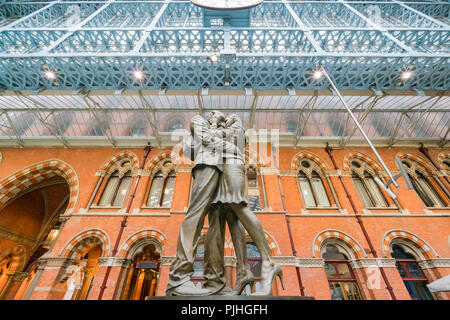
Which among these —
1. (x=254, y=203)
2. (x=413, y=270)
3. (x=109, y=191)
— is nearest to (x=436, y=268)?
(x=413, y=270)

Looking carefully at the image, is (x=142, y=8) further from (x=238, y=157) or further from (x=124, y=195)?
(x=238, y=157)

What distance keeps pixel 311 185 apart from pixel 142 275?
38.1ft

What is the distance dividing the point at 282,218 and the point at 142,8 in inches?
704

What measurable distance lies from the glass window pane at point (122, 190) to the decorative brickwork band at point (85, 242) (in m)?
1.86

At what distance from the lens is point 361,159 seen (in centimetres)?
1253

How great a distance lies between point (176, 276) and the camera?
247cm

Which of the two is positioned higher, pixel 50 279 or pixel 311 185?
pixel 311 185

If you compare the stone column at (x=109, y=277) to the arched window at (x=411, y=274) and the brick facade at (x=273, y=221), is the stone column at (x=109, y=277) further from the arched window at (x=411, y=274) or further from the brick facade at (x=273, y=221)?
the arched window at (x=411, y=274)

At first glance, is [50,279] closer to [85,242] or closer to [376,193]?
[85,242]

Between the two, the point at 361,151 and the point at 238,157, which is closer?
the point at 238,157

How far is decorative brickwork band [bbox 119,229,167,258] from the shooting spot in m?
9.49

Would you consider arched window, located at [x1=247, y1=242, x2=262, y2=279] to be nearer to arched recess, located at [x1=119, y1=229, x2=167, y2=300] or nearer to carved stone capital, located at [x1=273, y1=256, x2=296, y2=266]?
carved stone capital, located at [x1=273, y1=256, x2=296, y2=266]

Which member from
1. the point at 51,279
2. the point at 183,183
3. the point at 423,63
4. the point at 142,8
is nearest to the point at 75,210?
the point at 51,279
